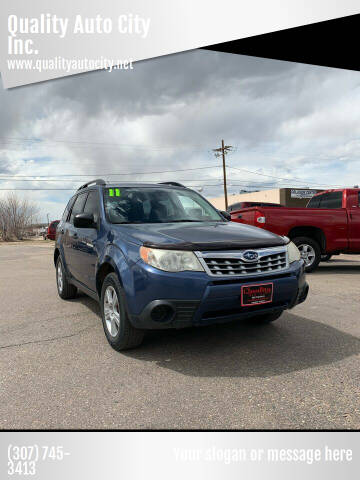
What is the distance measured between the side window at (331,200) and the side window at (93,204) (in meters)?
6.42

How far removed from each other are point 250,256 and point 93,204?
2302 millimetres

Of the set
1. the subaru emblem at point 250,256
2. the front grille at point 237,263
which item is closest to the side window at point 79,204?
the front grille at point 237,263

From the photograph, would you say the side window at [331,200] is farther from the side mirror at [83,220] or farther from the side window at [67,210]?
→ the side mirror at [83,220]

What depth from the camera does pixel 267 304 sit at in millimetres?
3117

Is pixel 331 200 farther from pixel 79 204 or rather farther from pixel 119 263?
pixel 119 263

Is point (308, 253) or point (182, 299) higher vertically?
point (182, 299)

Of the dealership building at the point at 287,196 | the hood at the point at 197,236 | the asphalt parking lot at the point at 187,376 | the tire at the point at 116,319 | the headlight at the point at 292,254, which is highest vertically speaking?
the dealership building at the point at 287,196

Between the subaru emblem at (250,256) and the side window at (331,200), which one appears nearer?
the subaru emblem at (250,256)

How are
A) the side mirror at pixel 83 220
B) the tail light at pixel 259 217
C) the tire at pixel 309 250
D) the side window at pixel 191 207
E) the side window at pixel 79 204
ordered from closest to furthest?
1. the side mirror at pixel 83 220
2. the side window at pixel 191 207
3. the side window at pixel 79 204
4. the tail light at pixel 259 217
5. the tire at pixel 309 250

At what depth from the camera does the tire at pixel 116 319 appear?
3143 millimetres

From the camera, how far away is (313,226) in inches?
314

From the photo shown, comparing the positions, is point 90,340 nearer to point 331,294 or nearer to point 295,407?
point 295,407

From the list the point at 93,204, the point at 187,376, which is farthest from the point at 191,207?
the point at 187,376

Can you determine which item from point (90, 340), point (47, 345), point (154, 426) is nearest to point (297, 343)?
point (154, 426)
